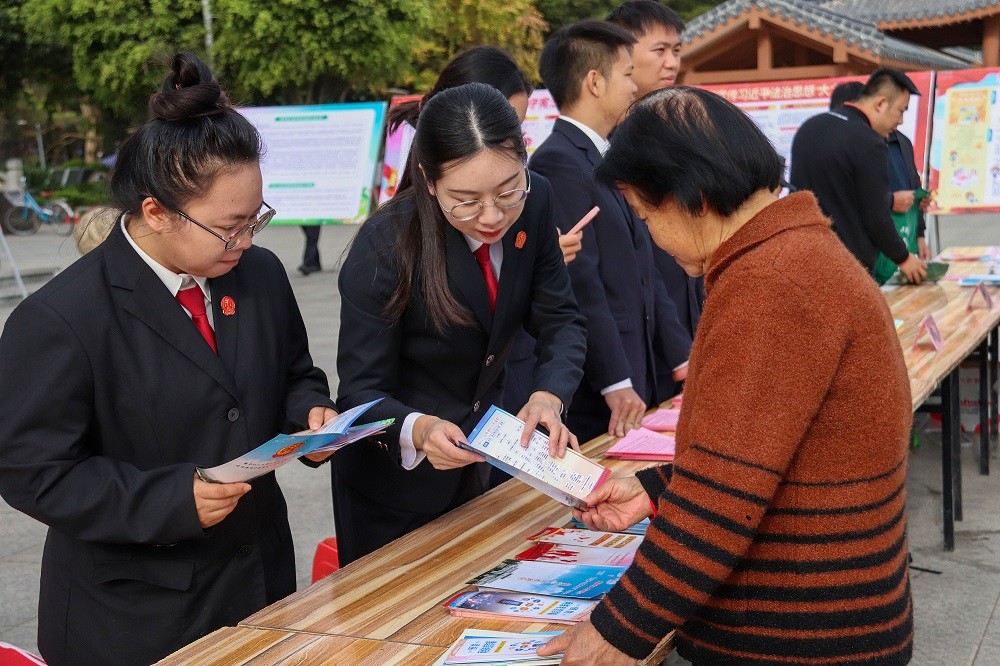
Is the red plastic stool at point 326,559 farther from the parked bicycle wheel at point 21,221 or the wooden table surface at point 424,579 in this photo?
the parked bicycle wheel at point 21,221

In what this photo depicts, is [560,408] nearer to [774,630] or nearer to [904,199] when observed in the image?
[774,630]

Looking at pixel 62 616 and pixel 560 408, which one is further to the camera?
pixel 560 408

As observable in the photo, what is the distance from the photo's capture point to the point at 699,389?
1.42 metres

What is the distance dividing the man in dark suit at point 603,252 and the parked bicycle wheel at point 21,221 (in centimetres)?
1922

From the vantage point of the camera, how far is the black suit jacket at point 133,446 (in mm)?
1811

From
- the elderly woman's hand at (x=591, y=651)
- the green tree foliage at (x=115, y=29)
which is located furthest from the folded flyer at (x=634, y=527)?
the green tree foliage at (x=115, y=29)

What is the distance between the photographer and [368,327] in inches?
89.0

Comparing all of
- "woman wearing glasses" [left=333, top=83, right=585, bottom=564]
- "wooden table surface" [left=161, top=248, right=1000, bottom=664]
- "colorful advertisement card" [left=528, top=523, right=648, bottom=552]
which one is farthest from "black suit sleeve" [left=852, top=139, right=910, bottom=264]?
"colorful advertisement card" [left=528, top=523, right=648, bottom=552]

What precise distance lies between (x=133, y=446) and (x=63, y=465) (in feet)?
0.49

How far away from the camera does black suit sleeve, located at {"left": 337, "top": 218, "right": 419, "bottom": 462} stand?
226 centimetres

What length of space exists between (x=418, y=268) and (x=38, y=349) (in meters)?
0.78

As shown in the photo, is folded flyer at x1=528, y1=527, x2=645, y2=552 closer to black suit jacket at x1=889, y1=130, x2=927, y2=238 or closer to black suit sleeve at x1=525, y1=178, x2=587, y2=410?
black suit sleeve at x1=525, y1=178, x2=587, y2=410

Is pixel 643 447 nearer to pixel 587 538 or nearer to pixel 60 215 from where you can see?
pixel 587 538

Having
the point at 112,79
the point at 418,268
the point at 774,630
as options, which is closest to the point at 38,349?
the point at 418,268
